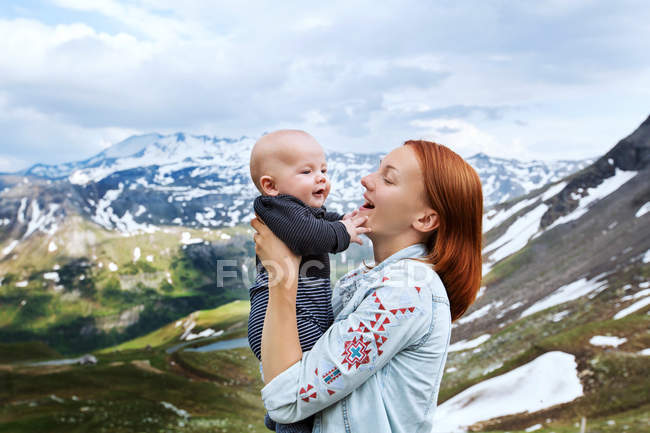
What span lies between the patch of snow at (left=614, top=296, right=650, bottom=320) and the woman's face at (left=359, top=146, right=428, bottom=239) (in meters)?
65.6

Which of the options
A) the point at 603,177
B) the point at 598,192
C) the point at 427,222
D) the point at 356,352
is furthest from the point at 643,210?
the point at 356,352

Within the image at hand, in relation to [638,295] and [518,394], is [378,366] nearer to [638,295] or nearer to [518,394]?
[518,394]

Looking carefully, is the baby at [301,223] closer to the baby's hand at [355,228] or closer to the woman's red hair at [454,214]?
the baby's hand at [355,228]

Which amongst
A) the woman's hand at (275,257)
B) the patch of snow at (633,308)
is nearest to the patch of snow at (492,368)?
the patch of snow at (633,308)

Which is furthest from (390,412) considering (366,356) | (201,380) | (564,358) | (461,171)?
(201,380)

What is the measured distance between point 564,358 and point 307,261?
182 feet

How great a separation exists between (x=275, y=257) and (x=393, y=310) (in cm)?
115

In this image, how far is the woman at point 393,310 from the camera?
3.63 metres

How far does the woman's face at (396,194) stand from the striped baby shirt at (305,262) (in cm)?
36

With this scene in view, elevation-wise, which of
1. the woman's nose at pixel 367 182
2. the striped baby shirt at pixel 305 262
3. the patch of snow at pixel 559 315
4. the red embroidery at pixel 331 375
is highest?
the woman's nose at pixel 367 182

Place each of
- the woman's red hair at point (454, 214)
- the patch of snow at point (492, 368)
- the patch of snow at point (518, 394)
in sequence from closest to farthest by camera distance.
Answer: the woman's red hair at point (454, 214) → the patch of snow at point (518, 394) → the patch of snow at point (492, 368)

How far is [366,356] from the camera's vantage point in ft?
11.8

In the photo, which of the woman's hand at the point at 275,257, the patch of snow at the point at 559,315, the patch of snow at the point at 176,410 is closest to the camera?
the woman's hand at the point at 275,257

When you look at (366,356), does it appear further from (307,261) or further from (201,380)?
(201,380)
